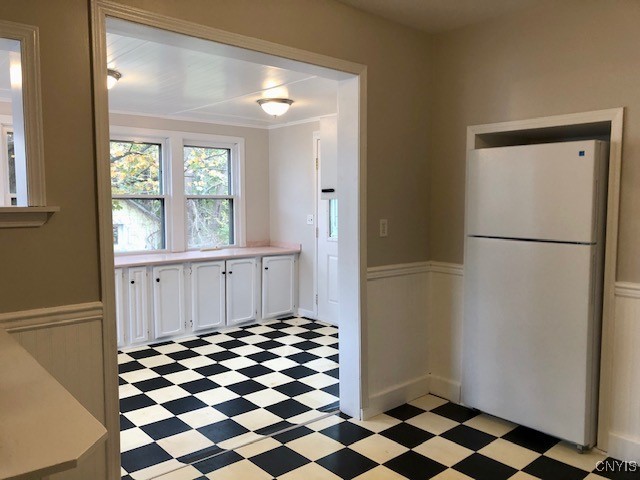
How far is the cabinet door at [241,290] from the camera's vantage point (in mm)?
5391

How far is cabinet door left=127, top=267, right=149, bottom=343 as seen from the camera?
4684 mm

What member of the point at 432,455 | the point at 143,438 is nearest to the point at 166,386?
the point at 143,438

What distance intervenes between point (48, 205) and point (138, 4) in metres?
0.91

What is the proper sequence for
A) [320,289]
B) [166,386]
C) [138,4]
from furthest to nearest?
[320,289] < [166,386] < [138,4]

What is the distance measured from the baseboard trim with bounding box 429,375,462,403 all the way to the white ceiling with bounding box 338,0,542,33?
90.4 inches

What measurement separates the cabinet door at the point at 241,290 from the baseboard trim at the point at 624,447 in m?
3.66

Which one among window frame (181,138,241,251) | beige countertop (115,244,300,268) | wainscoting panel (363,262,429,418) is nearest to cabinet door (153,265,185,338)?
beige countertop (115,244,300,268)

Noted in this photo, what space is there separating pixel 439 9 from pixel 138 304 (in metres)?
3.51

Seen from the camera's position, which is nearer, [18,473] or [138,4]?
[18,473]

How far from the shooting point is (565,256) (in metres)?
2.72

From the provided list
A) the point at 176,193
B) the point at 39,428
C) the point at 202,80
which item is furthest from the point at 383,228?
the point at 176,193

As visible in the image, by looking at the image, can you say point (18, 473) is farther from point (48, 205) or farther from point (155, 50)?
point (155, 50)

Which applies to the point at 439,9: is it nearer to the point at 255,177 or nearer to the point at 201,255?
the point at 201,255

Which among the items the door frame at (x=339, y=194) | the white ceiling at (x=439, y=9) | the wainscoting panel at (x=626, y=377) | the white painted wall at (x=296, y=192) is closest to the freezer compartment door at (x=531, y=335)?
the wainscoting panel at (x=626, y=377)
